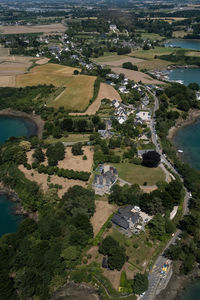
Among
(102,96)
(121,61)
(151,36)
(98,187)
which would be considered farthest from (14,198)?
(151,36)

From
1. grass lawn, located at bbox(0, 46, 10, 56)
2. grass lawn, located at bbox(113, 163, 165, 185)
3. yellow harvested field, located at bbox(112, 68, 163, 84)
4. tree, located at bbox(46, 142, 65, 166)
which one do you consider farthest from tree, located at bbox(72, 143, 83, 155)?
grass lawn, located at bbox(0, 46, 10, 56)

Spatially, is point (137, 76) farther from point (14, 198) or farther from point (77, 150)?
point (14, 198)

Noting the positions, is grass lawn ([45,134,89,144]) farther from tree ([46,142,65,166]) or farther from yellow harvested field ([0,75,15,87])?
yellow harvested field ([0,75,15,87])

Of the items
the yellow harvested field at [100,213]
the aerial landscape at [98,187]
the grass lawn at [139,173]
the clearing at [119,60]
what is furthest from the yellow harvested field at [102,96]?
the clearing at [119,60]

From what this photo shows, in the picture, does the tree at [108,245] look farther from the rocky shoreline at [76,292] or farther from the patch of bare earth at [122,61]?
the patch of bare earth at [122,61]

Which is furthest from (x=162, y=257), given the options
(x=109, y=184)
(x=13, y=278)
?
(x=13, y=278)
